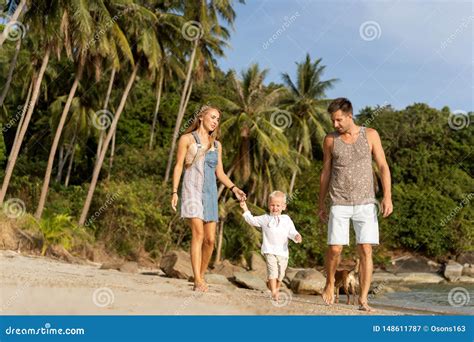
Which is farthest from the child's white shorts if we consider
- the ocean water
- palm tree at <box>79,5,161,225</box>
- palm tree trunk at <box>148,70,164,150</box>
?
palm tree trunk at <box>148,70,164,150</box>

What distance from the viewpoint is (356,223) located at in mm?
5363

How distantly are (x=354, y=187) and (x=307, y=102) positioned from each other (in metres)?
30.7

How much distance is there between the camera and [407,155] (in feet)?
139

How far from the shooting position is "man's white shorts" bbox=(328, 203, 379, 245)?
531 cm

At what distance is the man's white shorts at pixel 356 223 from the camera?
209 inches

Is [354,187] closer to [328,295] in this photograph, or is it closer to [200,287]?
[328,295]

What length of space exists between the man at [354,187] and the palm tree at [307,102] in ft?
95.5

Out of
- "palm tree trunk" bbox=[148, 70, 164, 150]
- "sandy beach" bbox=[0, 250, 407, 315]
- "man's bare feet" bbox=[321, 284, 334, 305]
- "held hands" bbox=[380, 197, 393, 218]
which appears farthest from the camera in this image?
"palm tree trunk" bbox=[148, 70, 164, 150]

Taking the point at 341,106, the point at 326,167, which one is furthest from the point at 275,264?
the point at 341,106

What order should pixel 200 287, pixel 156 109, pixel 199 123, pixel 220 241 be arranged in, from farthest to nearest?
pixel 156 109, pixel 220 241, pixel 199 123, pixel 200 287

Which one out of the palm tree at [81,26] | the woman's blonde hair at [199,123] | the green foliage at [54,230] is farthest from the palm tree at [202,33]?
the woman's blonde hair at [199,123]

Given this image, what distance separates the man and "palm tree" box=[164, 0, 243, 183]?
2260 centimetres

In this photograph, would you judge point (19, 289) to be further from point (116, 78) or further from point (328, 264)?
point (116, 78)

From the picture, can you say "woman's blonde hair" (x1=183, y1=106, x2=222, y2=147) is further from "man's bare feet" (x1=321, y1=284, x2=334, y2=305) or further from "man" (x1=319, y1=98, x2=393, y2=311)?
"man's bare feet" (x1=321, y1=284, x2=334, y2=305)
